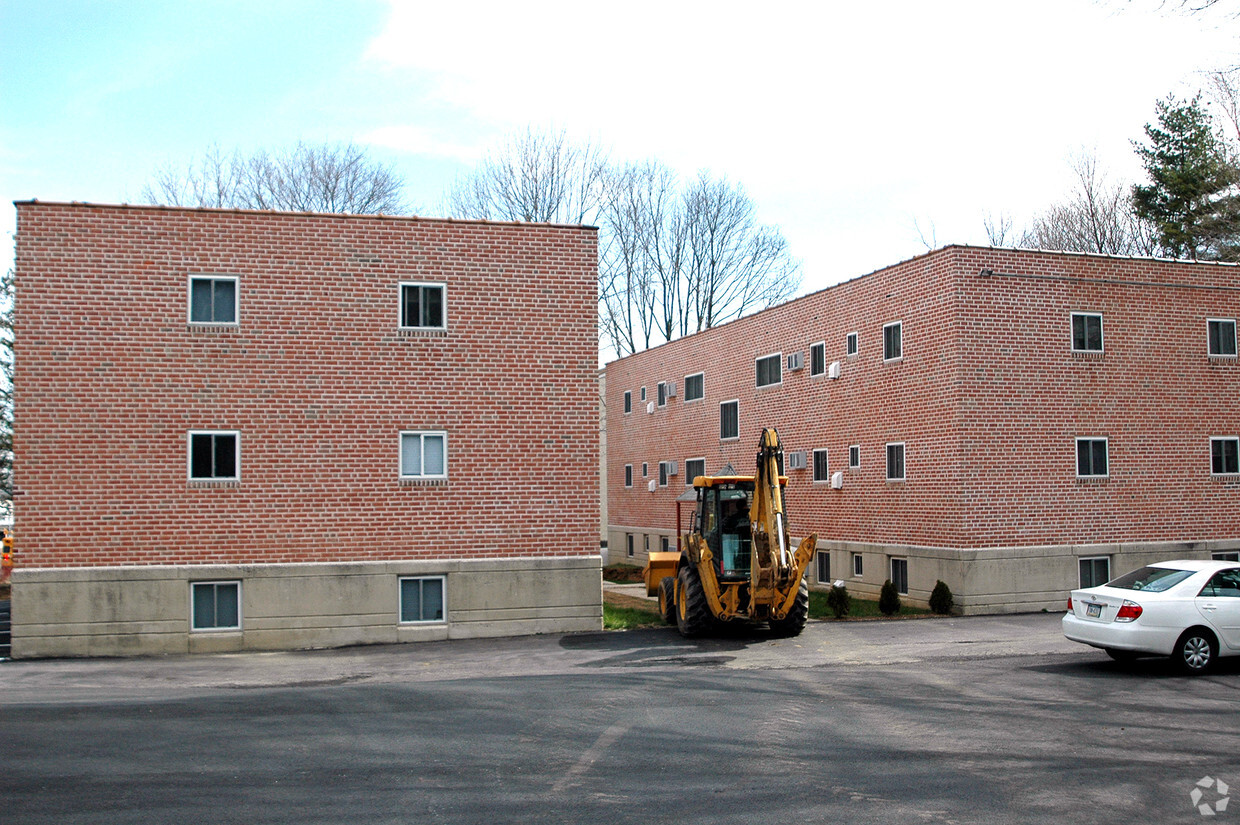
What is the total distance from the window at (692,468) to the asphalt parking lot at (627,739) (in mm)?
17077

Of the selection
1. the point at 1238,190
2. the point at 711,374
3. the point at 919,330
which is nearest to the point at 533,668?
the point at 919,330

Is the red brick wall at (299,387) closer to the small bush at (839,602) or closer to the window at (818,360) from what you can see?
→ the small bush at (839,602)

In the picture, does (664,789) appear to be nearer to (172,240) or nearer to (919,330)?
(172,240)

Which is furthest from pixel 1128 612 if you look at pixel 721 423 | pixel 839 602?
pixel 721 423

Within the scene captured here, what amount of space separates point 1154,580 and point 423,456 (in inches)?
463

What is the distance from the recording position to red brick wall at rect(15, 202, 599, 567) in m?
18.3

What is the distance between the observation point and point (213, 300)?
749 inches

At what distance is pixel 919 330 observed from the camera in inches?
934

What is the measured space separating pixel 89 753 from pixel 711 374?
25.2 m

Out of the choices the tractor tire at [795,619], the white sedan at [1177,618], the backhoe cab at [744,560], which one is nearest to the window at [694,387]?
the backhoe cab at [744,560]

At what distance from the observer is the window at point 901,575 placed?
79.3 feet

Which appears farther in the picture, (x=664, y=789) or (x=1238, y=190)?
(x=1238, y=190)

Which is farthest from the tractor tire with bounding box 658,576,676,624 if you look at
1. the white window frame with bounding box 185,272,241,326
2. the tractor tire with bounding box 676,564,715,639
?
the white window frame with bounding box 185,272,241,326

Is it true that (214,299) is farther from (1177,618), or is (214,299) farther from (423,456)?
(1177,618)
